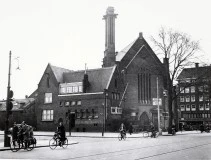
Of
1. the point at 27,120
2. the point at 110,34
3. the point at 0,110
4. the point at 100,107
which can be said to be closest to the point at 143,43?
the point at 110,34

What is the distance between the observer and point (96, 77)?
5575cm

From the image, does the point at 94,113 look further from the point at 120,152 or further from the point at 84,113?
the point at 120,152

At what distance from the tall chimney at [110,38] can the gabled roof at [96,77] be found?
4140 mm

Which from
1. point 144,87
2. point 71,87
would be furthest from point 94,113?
point 144,87

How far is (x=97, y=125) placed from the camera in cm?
5112

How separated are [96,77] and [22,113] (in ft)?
70.0

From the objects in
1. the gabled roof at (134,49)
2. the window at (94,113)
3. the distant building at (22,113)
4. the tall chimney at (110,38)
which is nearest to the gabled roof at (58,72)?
the tall chimney at (110,38)

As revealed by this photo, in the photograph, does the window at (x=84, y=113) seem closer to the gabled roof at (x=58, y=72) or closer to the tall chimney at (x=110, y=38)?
the gabled roof at (x=58, y=72)

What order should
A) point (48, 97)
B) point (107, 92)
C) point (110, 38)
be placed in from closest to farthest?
1. point (107, 92)
2. point (48, 97)
3. point (110, 38)

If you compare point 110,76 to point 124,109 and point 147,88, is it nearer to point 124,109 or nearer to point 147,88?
point 124,109

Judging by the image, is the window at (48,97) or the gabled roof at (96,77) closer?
the gabled roof at (96,77)

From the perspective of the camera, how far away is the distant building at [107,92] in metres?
52.4

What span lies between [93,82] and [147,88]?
12.4 m

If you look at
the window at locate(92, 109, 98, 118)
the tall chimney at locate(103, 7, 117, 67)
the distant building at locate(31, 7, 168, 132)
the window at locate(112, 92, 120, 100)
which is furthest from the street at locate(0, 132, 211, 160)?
the tall chimney at locate(103, 7, 117, 67)
